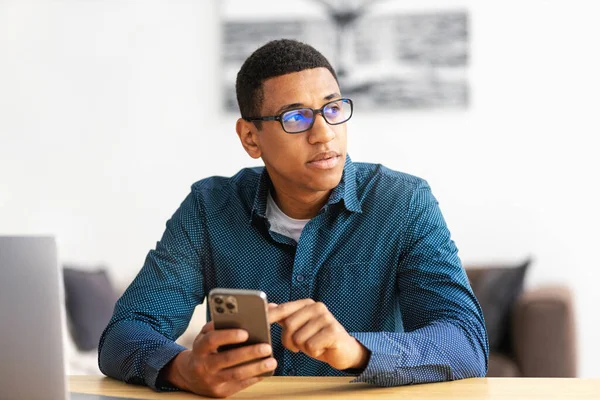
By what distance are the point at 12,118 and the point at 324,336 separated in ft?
10.8

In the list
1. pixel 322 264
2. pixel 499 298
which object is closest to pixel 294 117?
pixel 322 264

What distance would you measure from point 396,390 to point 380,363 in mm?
60

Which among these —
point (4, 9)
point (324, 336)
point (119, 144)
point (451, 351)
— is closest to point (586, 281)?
point (119, 144)

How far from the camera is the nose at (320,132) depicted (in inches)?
67.5

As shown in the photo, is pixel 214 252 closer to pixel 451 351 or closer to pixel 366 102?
pixel 451 351

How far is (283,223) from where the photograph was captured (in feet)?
6.20

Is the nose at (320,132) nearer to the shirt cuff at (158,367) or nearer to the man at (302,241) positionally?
the man at (302,241)

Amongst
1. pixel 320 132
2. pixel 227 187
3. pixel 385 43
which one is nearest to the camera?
pixel 320 132

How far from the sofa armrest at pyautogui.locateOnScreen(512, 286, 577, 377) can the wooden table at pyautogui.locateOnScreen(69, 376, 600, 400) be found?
6.93 ft

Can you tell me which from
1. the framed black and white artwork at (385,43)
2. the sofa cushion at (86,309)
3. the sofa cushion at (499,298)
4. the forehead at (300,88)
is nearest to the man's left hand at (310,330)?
the forehead at (300,88)

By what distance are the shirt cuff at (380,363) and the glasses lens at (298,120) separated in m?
0.50

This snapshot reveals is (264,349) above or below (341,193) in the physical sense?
below

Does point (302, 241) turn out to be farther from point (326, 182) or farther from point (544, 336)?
point (544, 336)

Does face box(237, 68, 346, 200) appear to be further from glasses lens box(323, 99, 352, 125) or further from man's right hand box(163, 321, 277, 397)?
man's right hand box(163, 321, 277, 397)
